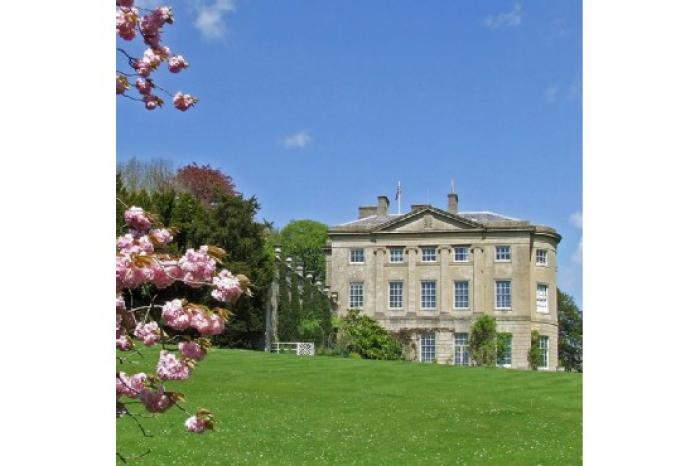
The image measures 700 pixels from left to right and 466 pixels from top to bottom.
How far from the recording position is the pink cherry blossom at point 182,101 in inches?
102

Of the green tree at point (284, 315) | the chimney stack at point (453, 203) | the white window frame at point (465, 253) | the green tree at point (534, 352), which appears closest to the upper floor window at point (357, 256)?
the white window frame at point (465, 253)

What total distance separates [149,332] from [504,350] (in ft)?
66.5

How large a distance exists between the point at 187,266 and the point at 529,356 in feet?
67.1

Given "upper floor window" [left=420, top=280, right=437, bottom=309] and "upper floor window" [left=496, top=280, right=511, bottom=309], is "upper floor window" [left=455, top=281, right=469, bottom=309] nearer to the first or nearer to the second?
"upper floor window" [left=420, top=280, right=437, bottom=309]

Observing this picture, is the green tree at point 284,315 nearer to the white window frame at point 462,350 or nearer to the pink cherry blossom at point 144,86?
the white window frame at point 462,350

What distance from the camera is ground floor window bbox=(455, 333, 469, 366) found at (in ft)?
72.9

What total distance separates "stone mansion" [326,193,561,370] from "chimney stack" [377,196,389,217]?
28.6 inches

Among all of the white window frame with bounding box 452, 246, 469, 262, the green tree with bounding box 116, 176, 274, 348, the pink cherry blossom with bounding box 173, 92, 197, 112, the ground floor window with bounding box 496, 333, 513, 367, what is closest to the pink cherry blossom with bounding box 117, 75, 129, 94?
the pink cherry blossom with bounding box 173, 92, 197, 112

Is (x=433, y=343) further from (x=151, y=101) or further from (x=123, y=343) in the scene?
(x=123, y=343)

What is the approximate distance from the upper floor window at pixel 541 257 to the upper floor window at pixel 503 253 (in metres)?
0.83

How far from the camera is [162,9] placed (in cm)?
240

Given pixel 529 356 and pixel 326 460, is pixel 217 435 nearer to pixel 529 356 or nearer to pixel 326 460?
pixel 326 460
